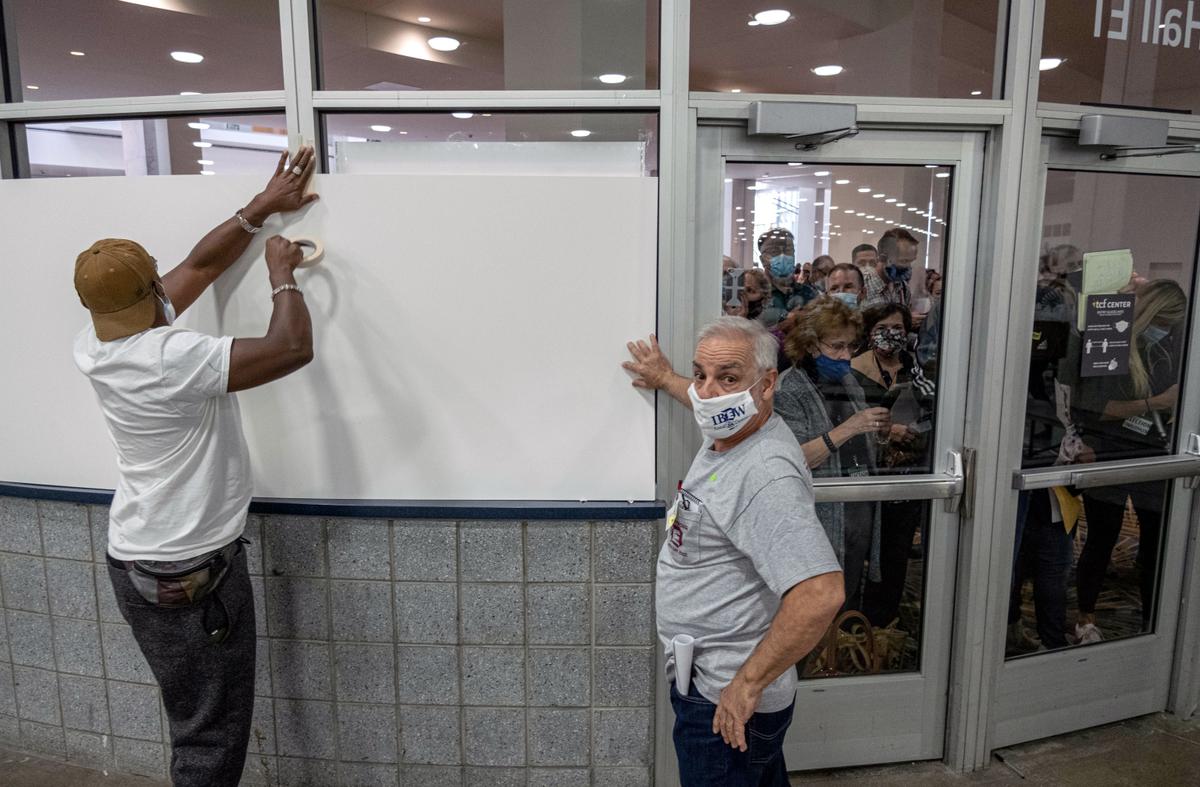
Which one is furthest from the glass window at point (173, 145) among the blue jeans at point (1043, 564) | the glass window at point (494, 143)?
the blue jeans at point (1043, 564)

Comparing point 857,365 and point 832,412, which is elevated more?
point 857,365

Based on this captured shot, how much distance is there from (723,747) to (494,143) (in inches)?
62.8

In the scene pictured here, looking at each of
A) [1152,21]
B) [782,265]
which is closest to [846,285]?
[782,265]

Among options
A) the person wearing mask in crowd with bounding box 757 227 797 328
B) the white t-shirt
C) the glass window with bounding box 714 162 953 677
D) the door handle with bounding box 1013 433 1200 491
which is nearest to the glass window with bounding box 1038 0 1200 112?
the glass window with bounding box 714 162 953 677

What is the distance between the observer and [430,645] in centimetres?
219

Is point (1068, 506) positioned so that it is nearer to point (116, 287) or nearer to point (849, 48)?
point (849, 48)

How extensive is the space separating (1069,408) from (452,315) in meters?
1.97

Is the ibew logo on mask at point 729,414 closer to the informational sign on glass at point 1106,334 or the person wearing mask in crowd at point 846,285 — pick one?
the person wearing mask in crowd at point 846,285

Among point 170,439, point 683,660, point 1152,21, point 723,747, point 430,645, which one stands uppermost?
point 1152,21

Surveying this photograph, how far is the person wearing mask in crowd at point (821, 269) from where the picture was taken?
2.22 metres

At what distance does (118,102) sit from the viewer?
7.16 feet

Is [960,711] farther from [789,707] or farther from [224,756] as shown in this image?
[224,756]

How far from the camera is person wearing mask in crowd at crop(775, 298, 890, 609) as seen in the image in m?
2.26

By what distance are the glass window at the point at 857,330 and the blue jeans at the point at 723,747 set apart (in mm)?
869
